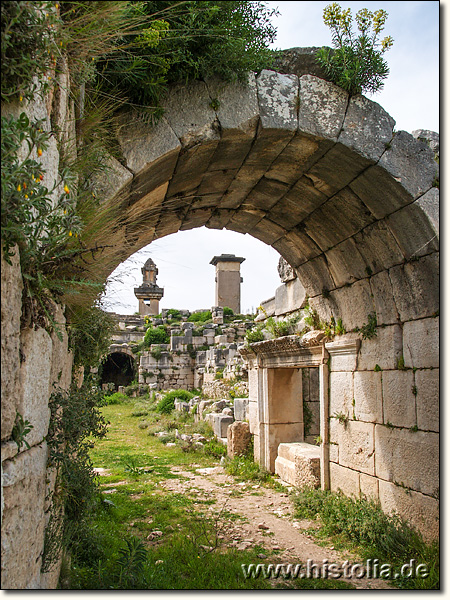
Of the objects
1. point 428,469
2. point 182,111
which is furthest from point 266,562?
point 182,111

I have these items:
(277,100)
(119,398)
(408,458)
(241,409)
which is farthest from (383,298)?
(119,398)

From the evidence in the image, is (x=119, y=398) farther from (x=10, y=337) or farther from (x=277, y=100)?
(x=10, y=337)

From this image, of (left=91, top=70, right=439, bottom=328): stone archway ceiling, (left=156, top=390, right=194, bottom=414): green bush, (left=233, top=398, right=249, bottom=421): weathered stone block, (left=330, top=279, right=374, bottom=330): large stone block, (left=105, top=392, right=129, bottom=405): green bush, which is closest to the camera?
(left=91, top=70, right=439, bottom=328): stone archway ceiling

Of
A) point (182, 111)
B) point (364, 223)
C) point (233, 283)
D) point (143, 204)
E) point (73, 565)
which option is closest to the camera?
point (73, 565)

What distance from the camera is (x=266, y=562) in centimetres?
Answer: 434

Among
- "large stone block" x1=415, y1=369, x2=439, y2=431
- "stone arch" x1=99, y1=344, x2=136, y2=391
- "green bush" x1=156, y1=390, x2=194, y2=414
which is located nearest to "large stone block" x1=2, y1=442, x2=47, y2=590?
"large stone block" x1=415, y1=369, x2=439, y2=431

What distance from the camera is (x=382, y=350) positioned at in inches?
203

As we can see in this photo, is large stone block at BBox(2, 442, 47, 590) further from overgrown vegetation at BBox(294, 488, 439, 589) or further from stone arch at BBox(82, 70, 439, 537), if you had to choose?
overgrown vegetation at BBox(294, 488, 439, 589)

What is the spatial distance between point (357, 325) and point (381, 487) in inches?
74.1

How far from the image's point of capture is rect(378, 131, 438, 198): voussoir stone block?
13.8 ft

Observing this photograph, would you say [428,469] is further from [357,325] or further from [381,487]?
[357,325]

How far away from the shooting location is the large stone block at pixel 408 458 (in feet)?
14.0

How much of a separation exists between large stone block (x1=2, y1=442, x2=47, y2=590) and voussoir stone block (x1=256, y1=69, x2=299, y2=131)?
3211 mm

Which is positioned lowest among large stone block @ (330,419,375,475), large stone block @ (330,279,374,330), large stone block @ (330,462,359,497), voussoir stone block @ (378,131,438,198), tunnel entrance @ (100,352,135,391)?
tunnel entrance @ (100,352,135,391)
